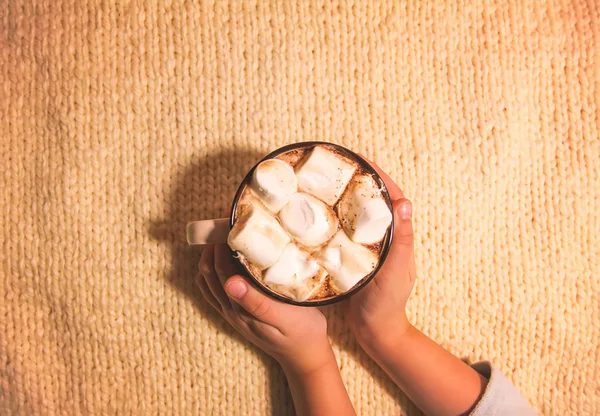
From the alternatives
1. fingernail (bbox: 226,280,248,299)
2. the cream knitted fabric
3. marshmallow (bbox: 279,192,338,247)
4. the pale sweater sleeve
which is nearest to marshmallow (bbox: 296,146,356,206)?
marshmallow (bbox: 279,192,338,247)

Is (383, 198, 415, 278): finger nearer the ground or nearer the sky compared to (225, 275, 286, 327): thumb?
nearer the sky

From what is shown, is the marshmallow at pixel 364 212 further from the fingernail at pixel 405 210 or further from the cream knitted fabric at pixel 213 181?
the cream knitted fabric at pixel 213 181

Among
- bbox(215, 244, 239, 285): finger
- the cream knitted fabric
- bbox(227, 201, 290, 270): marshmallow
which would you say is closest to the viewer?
bbox(227, 201, 290, 270): marshmallow

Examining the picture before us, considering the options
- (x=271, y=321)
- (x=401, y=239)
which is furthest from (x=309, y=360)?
(x=401, y=239)

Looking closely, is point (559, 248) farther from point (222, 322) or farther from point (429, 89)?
point (222, 322)

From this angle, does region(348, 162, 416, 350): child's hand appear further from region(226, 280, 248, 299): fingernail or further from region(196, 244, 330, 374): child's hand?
region(226, 280, 248, 299): fingernail

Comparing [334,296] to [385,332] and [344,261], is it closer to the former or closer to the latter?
[344,261]
